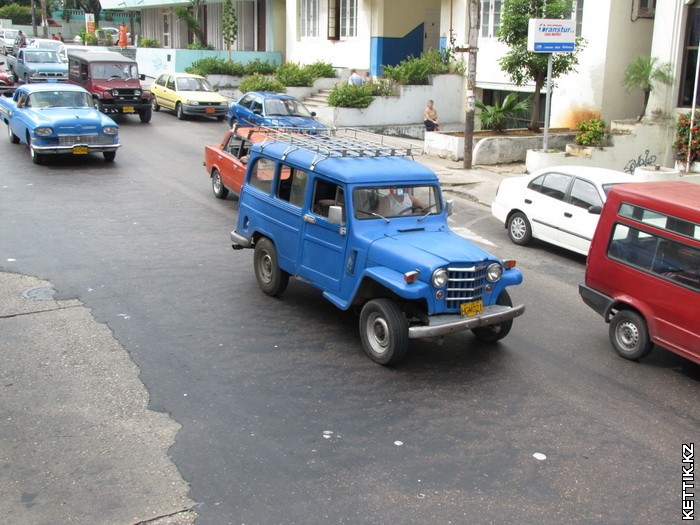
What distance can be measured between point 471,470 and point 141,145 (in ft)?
58.6

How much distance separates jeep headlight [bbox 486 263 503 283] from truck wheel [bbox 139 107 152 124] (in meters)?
20.5

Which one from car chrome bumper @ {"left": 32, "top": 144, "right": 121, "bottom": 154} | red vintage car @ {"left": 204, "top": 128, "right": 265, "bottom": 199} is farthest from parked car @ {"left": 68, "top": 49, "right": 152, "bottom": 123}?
red vintage car @ {"left": 204, "top": 128, "right": 265, "bottom": 199}

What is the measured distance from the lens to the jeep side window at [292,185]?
9.27m

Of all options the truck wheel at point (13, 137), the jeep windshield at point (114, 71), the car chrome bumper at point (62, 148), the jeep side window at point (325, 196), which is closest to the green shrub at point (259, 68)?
the jeep windshield at point (114, 71)

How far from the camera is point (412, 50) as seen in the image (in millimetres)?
31844

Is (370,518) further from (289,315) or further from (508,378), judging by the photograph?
(289,315)

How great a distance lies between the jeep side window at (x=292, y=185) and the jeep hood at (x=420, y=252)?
4.70 ft

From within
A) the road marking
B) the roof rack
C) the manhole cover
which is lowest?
the manhole cover

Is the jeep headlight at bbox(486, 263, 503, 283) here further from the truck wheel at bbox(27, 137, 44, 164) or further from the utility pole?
the truck wheel at bbox(27, 137, 44, 164)

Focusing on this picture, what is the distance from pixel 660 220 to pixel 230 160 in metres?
8.77

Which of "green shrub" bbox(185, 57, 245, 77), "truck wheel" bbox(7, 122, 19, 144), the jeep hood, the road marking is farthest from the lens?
"green shrub" bbox(185, 57, 245, 77)

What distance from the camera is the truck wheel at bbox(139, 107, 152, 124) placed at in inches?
1027

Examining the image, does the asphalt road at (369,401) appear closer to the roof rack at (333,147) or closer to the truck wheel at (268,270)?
the truck wheel at (268,270)

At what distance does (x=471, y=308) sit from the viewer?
7.99 m
